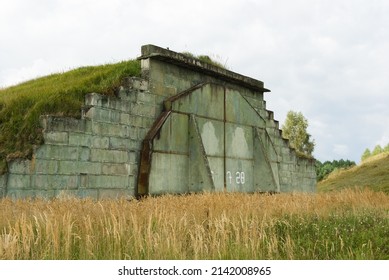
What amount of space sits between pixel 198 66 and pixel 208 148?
7.81ft

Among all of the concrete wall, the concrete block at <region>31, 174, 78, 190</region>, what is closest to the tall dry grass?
the concrete block at <region>31, 174, 78, 190</region>

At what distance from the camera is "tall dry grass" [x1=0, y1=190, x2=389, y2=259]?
5.13 metres

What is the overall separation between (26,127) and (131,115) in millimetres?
2469

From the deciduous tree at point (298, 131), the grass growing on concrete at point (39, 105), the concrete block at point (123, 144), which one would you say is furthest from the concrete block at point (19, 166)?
the deciduous tree at point (298, 131)

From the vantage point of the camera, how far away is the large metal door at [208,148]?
39.1 feet

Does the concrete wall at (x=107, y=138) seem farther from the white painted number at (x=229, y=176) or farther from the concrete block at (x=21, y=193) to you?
the white painted number at (x=229, y=176)

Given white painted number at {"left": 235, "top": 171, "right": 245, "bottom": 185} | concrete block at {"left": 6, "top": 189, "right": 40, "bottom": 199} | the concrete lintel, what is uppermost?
the concrete lintel

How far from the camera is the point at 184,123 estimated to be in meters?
12.8

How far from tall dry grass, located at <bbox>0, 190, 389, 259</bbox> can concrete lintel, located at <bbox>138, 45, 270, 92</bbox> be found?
15.9ft

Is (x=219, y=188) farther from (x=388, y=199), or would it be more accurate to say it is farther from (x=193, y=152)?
(x=388, y=199)

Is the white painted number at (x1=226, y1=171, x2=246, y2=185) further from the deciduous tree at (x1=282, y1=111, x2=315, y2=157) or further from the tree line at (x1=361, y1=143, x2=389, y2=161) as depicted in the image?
the tree line at (x1=361, y1=143, x2=389, y2=161)

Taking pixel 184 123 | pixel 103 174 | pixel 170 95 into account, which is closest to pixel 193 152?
pixel 184 123

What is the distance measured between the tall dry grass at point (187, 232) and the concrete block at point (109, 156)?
3091 millimetres

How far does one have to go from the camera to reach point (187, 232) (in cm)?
563
